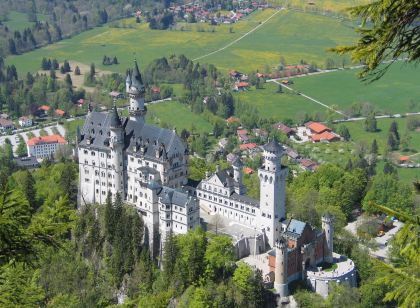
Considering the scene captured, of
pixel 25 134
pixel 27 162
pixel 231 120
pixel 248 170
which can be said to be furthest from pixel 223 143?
pixel 25 134

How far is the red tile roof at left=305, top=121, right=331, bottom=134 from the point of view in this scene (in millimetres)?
128375

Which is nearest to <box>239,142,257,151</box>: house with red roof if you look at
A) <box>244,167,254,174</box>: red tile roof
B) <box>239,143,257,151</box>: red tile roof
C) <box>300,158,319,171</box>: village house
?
<box>239,143,257,151</box>: red tile roof

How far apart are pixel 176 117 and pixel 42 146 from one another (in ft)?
101

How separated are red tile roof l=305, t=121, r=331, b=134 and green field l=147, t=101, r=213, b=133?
1978 centimetres

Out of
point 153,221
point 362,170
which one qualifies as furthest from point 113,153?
point 362,170

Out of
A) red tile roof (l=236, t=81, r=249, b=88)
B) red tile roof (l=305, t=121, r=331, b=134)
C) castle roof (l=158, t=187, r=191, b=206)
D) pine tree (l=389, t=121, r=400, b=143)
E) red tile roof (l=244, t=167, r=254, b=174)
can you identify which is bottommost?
red tile roof (l=305, t=121, r=331, b=134)

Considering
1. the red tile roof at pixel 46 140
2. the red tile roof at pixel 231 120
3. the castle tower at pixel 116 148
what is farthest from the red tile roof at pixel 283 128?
the castle tower at pixel 116 148

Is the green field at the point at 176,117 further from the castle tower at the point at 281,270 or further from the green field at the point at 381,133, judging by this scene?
the castle tower at the point at 281,270

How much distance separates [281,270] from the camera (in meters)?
62.3

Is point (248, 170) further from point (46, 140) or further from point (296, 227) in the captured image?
point (46, 140)

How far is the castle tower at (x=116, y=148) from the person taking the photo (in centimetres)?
7425

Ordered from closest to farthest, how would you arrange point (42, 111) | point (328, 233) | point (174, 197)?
point (328, 233)
point (174, 197)
point (42, 111)

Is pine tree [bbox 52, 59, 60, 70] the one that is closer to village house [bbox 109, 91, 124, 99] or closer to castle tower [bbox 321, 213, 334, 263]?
village house [bbox 109, 91, 124, 99]

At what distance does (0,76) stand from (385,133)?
98.6 m
